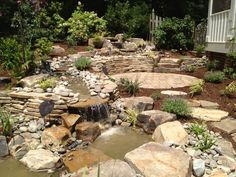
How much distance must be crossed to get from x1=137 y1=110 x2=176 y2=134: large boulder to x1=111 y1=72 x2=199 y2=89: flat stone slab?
6.26 ft

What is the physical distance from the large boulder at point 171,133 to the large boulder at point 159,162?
627mm

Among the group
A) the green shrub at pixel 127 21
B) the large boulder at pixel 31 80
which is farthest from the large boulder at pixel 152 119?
the green shrub at pixel 127 21

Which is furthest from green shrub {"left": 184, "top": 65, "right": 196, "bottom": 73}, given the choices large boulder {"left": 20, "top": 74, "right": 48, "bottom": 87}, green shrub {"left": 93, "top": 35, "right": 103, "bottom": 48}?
large boulder {"left": 20, "top": 74, "right": 48, "bottom": 87}

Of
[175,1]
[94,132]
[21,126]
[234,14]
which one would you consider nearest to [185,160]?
[94,132]

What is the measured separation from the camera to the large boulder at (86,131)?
5109 mm

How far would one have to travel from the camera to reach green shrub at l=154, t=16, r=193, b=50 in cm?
1108

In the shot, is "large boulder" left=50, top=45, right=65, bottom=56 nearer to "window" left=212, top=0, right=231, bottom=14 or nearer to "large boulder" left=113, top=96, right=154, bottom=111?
"large boulder" left=113, top=96, right=154, bottom=111

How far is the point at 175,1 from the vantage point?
1427cm

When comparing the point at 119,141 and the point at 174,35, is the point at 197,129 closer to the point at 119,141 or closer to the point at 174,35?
the point at 119,141

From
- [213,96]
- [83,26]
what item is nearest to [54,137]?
[213,96]

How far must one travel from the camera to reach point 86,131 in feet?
16.8

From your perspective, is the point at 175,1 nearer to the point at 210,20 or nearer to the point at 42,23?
the point at 210,20

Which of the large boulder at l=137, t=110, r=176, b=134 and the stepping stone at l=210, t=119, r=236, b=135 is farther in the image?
the large boulder at l=137, t=110, r=176, b=134

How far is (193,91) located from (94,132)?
252 cm
